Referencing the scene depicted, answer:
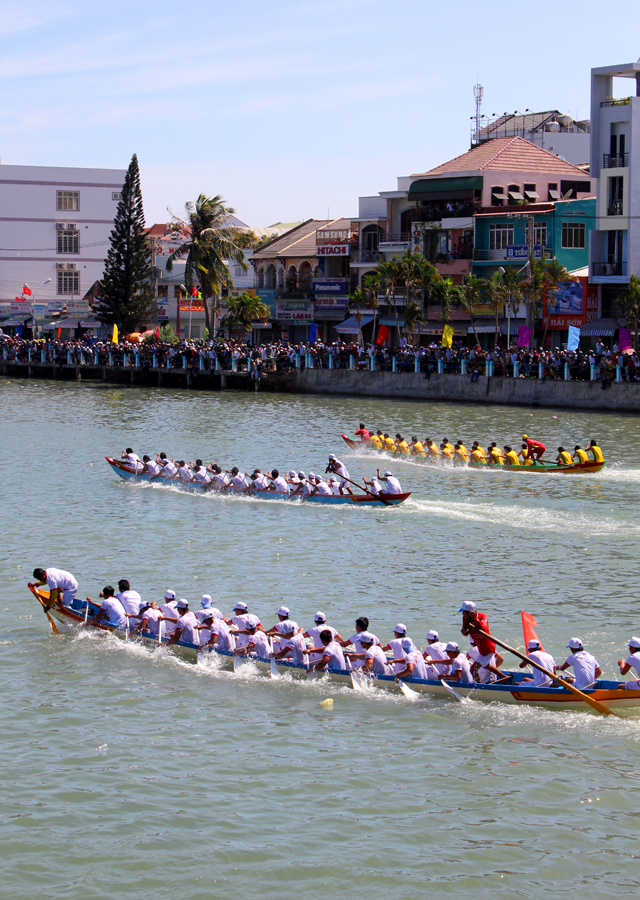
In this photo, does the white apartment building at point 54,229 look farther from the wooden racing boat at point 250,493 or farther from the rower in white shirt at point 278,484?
the rower in white shirt at point 278,484

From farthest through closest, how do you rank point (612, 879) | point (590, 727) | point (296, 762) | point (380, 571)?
point (380, 571) → point (590, 727) → point (296, 762) → point (612, 879)

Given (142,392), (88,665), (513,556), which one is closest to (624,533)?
(513,556)

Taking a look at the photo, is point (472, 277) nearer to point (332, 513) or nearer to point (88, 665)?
point (332, 513)

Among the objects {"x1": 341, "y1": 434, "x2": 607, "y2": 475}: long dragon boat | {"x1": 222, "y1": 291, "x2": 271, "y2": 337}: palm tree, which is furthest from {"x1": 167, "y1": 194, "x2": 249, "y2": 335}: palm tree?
{"x1": 341, "y1": 434, "x2": 607, "y2": 475}: long dragon boat

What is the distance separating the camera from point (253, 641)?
56.2 feet

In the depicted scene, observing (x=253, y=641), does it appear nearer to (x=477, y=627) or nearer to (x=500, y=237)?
(x=477, y=627)

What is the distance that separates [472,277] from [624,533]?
3206 centimetres

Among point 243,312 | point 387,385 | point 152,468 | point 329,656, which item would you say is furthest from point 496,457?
point 243,312

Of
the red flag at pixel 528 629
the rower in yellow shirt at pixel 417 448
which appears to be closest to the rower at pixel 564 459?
the rower in yellow shirt at pixel 417 448

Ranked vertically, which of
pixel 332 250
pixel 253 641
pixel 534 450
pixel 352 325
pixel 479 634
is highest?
pixel 332 250

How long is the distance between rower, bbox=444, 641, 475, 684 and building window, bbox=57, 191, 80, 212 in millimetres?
80653

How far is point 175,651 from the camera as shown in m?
17.8

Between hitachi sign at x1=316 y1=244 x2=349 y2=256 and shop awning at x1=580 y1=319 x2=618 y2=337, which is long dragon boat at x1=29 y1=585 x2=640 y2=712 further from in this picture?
hitachi sign at x1=316 y1=244 x2=349 y2=256

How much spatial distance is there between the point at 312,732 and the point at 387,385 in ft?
142
